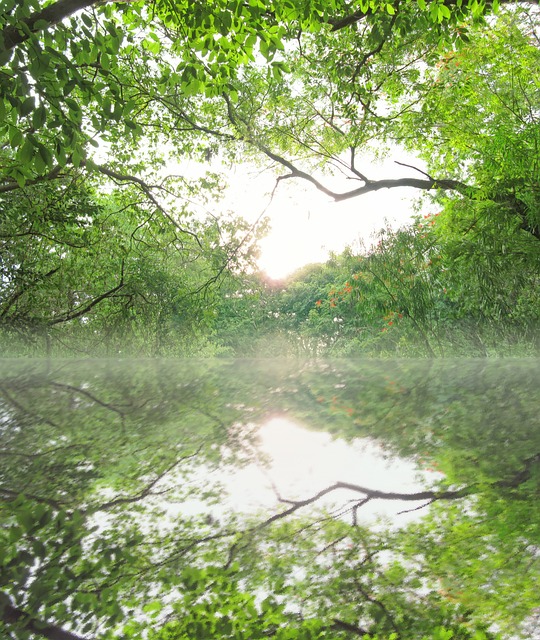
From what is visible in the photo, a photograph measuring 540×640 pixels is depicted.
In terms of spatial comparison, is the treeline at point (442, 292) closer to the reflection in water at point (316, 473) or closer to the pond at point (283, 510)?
the pond at point (283, 510)

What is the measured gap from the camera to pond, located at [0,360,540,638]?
1.17 metres

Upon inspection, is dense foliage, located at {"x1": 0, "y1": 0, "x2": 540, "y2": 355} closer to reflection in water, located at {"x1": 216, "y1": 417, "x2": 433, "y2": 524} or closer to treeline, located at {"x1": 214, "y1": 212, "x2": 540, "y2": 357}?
treeline, located at {"x1": 214, "y1": 212, "x2": 540, "y2": 357}

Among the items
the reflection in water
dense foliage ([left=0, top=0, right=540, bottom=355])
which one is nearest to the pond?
the reflection in water

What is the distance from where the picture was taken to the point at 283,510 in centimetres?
158

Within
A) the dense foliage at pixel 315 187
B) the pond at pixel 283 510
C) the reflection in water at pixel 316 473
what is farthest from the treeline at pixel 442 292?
the reflection in water at pixel 316 473

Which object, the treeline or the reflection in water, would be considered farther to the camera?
the treeline

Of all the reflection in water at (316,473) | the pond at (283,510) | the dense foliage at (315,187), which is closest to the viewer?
the pond at (283,510)

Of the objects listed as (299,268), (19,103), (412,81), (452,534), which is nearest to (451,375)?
(452,534)

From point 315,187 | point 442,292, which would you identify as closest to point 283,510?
point 442,292

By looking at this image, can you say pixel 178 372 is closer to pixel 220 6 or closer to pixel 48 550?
pixel 48 550

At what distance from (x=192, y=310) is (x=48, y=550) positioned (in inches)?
337

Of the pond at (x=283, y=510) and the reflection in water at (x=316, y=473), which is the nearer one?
the pond at (x=283, y=510)

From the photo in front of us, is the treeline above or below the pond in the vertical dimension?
above

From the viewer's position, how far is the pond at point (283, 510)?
3.84ft
